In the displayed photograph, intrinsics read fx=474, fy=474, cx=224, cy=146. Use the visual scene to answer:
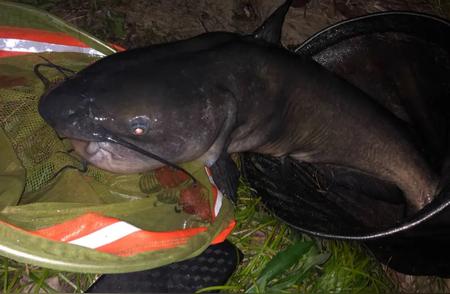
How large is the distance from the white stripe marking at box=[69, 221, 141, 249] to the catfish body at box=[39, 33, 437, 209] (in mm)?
182

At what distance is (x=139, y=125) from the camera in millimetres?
1401

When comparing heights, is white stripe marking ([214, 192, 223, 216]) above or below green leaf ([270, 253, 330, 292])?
above

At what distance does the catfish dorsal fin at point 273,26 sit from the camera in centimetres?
170

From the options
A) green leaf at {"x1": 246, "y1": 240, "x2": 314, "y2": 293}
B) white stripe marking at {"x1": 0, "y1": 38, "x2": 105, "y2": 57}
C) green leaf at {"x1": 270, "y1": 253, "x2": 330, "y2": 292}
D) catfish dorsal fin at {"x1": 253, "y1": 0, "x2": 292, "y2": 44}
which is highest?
catfish dorsal fin at {"x1": 253, "y1": 0, "x2": 292, "y2": 44}

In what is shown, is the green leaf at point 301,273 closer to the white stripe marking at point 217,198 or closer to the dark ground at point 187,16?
the dark ground at point 187,16

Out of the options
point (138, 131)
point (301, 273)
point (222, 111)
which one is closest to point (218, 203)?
point (222, 111)

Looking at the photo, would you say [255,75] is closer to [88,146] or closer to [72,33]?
[88,146]

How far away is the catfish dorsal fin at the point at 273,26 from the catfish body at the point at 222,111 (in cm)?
6

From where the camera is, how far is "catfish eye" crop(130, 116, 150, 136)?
4.57 feet

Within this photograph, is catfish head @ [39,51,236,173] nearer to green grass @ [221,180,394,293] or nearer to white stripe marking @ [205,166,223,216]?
white stripe marking @ [205,166,223,216]

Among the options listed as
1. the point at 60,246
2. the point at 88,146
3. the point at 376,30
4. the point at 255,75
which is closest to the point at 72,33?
the point at 88,146

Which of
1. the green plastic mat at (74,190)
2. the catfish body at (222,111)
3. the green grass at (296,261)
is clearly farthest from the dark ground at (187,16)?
the catfish body at (222,111)

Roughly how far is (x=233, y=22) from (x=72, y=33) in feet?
3.77

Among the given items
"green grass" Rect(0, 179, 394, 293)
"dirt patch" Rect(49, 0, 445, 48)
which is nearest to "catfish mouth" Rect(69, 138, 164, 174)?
"green grass" Rect(0, 179, 394, 293)
